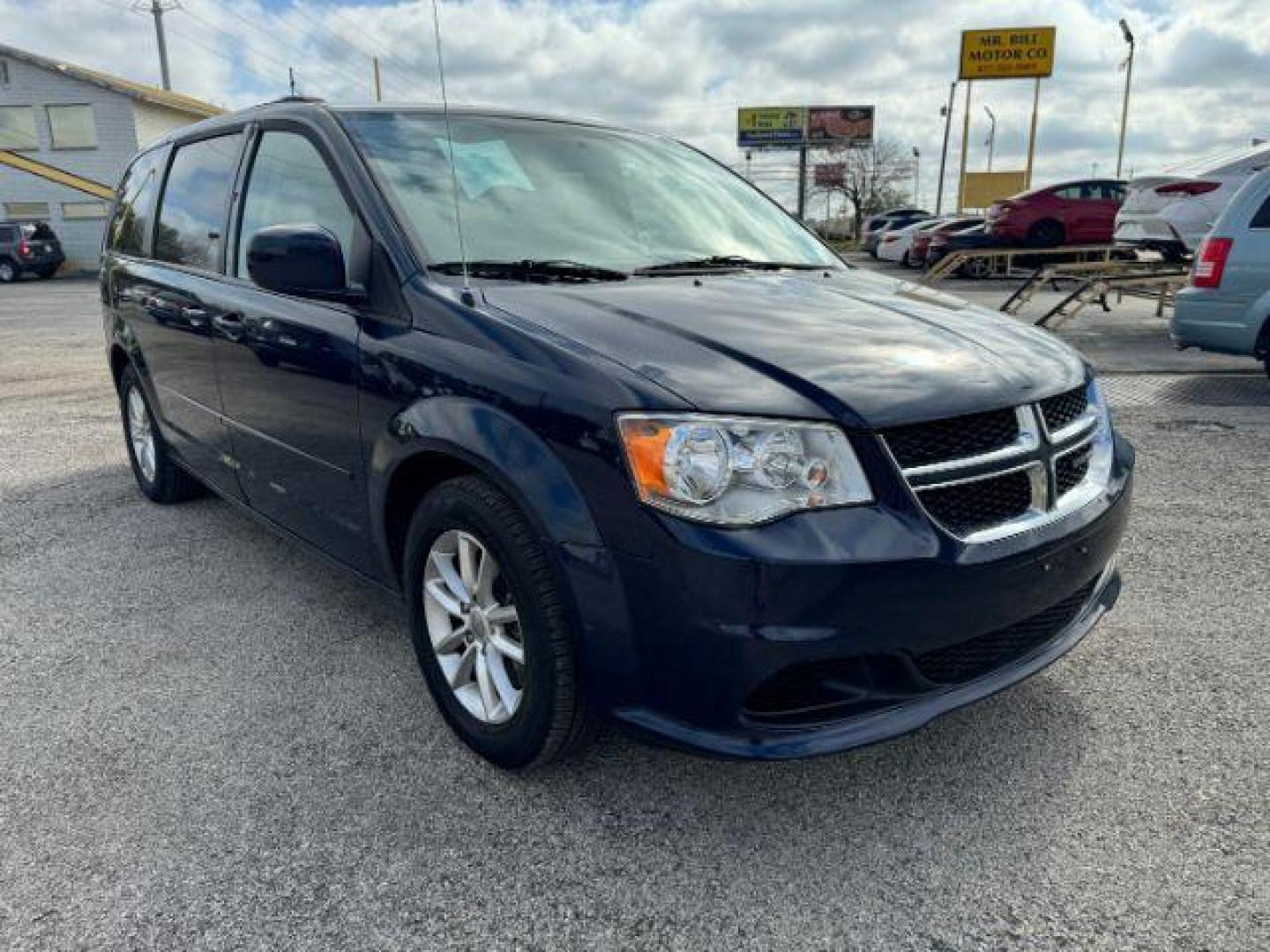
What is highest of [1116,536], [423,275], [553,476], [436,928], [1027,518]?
[423,275]

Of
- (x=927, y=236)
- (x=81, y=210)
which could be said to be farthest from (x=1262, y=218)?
(x=81, y=210)

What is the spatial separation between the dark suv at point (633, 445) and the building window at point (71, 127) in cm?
3521

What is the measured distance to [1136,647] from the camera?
307cm

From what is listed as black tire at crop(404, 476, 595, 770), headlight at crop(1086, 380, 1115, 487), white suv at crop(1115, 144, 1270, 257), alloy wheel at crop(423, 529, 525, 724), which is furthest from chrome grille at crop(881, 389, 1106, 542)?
white suv at crop(1115, 144, 1270, 257)

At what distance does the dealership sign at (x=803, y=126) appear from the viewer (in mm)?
64312

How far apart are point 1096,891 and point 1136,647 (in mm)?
1303

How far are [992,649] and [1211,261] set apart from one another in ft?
20.5

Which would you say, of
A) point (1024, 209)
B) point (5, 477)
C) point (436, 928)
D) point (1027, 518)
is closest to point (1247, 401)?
point (1027, 518)

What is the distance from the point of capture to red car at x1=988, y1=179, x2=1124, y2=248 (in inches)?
771

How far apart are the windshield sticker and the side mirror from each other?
19.7 inches

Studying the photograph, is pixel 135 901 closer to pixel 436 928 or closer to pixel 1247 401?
pixel 436 928

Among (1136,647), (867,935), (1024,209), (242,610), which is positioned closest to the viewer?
(867,935)

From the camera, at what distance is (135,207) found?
4.71m

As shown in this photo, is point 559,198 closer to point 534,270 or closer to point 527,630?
point 534,270
